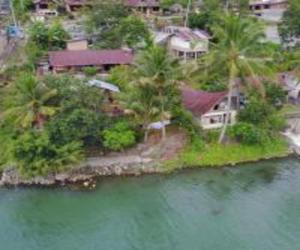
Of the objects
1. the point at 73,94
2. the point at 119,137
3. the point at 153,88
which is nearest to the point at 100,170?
the point at 119,137

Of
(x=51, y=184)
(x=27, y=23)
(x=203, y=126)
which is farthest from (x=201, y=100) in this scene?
(x=27, y=23)

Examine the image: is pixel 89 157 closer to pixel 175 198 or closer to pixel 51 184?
pixel 51 184

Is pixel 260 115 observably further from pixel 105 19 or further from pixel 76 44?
pixel 105 19

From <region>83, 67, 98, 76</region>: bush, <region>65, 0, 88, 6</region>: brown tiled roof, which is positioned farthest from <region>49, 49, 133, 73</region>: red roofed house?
<region>65, 0, 88, 6</region>: brown tiled roof

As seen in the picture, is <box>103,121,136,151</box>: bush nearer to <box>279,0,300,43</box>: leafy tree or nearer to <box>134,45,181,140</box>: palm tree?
<box>134,45,181,140</box>: palm tree

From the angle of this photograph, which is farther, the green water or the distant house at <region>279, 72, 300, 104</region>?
the distant house at <region>279, 72, 300, 104</region>
